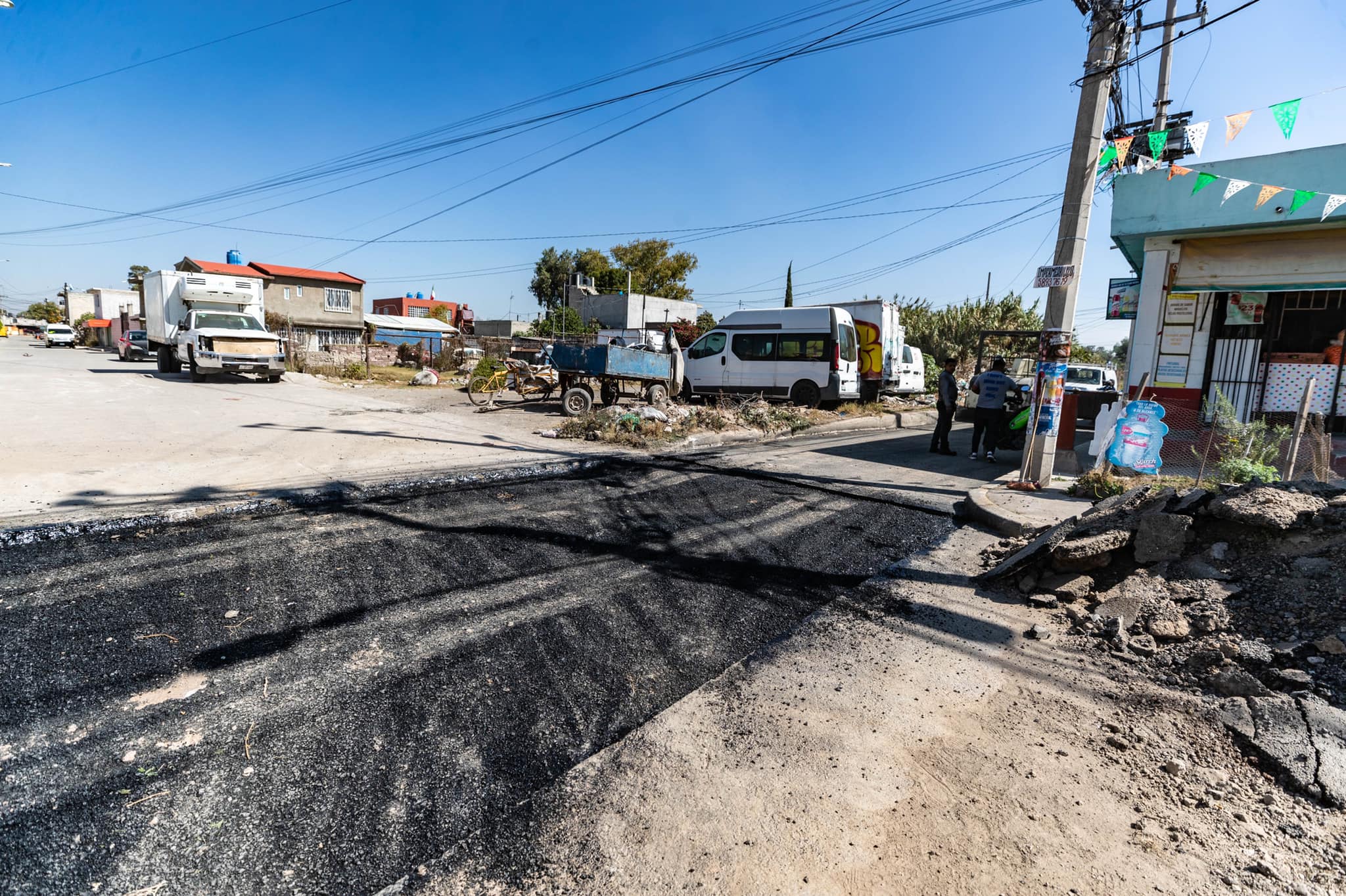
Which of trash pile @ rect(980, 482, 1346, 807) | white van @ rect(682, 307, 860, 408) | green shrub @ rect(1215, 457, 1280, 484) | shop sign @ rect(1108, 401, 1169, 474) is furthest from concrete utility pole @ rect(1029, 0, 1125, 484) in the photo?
white van @ rect(682, 307, 860, 408)

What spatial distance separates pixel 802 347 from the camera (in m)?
16.0

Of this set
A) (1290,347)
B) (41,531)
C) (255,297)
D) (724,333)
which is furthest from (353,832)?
(255,297)

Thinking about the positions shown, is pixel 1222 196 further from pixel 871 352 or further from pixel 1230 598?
pixel 871 352

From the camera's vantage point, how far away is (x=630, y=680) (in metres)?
3.27

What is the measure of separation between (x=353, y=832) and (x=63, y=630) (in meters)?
2.35

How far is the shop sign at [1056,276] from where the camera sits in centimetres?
775

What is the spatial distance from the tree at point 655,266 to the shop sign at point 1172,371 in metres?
47.3

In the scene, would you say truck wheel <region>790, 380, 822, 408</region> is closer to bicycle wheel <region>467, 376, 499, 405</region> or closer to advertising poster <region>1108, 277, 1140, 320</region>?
advertising poster <region>1108, 277, 1140, 320</region>

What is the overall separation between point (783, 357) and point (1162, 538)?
1204cm

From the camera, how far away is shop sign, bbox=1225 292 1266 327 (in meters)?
9.45

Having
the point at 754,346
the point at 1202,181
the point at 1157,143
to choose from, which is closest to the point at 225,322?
the point at 754,346

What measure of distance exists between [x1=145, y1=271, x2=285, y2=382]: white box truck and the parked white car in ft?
108

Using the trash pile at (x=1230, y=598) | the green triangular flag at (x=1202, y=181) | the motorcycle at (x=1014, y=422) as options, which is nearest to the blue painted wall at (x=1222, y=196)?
the green triangular flag at (x=1202, y=181)

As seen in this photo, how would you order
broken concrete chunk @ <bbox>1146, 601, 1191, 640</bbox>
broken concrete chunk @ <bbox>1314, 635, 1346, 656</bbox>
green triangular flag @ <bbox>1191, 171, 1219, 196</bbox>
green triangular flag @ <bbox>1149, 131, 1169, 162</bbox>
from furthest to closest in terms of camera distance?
green triangular flag @ <bbox>1191, 171, 1219, 196</bbox> < green triangular flag @ <bbox>1149, 131, 1169, 162</bbox> < broken concrete chunk @ <bbox>1146, 601, 1191, 640</bbox> < broken concrete chunk @ <bbox>1314, 635, 1346, 656</bbox>
